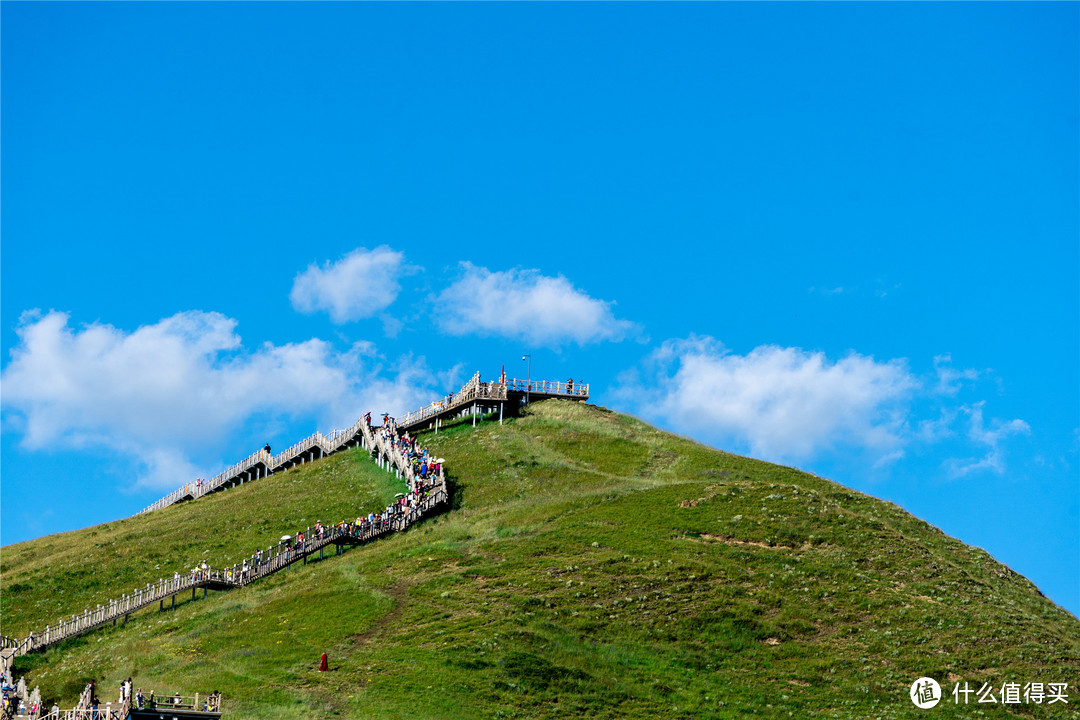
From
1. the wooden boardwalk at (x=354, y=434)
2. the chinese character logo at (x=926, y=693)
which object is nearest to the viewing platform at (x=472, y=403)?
the wooden boardwalk at (x=354, y=434)

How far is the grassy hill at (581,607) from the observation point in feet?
201

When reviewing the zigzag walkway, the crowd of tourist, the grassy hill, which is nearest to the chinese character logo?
the grassy hill

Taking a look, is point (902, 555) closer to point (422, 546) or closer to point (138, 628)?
point (422, 546)

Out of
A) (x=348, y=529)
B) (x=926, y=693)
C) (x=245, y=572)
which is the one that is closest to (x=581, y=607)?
(x=926, y=693)

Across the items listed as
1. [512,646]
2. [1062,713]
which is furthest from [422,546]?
[1062,713]

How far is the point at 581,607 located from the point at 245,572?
21.8 metres

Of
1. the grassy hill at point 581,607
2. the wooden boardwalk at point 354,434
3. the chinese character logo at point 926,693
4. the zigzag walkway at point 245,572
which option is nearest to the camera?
the grassy hill at point 581,607

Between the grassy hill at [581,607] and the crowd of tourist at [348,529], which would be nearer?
the crowd of tourist at [348,529]

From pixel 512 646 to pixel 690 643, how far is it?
1031cm

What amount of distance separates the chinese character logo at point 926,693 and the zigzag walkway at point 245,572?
117ft

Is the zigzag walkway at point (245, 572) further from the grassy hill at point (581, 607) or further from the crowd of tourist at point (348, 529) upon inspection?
the grassy hill at point (581, 607)

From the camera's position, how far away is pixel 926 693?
64.4 metres

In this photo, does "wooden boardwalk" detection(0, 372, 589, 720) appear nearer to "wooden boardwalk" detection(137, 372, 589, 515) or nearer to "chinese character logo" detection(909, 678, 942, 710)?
"wooden boardwalk" detection(137, 372, 589, 515)

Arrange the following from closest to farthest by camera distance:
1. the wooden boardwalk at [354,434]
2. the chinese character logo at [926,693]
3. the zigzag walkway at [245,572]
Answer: the chinese character logo at [926,693], the zigzag walkway at [245,572], the wooden boardwalk at [354,434]
